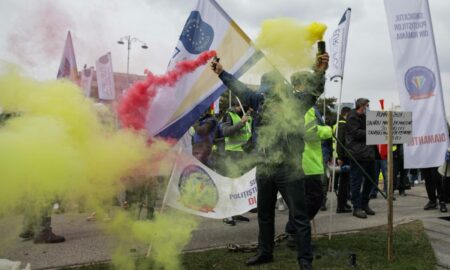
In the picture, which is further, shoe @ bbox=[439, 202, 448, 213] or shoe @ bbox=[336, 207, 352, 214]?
shoe @ bbox=[336, 207, 352, 214]

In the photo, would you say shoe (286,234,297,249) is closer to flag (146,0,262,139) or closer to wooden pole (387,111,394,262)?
wooden pole (387,111,394,262)

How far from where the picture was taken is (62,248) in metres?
5.39

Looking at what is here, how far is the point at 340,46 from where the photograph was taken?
668cm

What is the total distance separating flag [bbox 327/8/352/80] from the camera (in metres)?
6.56

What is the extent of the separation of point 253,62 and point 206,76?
2.90 feet

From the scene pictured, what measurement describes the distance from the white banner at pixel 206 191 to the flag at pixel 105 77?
1227mm

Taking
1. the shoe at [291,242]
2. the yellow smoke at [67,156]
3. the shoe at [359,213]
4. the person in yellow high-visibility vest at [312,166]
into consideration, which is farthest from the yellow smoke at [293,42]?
the shoe at [359,213]

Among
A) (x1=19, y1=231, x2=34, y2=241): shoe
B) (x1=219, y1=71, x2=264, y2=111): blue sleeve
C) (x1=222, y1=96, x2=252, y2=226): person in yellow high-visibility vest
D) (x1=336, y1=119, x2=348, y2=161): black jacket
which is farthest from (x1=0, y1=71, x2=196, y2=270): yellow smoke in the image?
(x1=336, y1=119, x2=348, y2=161): black jacket

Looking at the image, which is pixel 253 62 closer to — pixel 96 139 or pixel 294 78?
pixel 294 78

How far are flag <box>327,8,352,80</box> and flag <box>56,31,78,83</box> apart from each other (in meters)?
4.17

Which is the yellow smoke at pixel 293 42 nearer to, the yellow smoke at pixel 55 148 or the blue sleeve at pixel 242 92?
the blue sleeve at pixel 242 92

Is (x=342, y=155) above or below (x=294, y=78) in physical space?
below

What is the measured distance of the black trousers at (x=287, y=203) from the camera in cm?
417

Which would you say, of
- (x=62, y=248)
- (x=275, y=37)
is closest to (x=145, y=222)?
(x=62, y=248)
